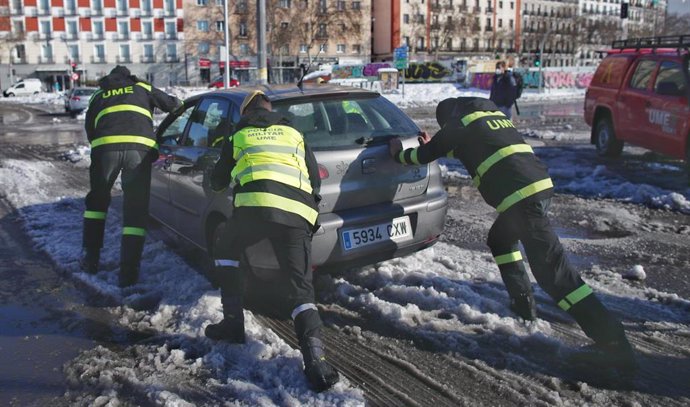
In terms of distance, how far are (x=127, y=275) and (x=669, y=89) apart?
818 cm

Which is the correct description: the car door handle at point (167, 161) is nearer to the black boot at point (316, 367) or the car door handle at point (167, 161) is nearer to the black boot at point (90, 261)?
the black boot at point (90, 261)

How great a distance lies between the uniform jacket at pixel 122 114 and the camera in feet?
17.3

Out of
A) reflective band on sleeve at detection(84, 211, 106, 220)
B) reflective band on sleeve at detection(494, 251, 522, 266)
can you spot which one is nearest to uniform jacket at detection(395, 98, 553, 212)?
reflective band on sleeve at detection(494, 251, 522, 266)

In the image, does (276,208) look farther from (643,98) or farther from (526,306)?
(643,98)

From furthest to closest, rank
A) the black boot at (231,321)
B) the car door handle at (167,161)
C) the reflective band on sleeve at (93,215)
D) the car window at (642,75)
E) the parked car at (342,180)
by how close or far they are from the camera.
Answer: the car window at (642,75)
the car door handle at (167,161)
the reflective band on sleeve at (93,215)
the parked car at (342,180)
the black boot at (231,321)

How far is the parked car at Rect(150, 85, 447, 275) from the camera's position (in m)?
4.50

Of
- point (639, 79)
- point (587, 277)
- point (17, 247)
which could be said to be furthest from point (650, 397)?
point (639, 79)

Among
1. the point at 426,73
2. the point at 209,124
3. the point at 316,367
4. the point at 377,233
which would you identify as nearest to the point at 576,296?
the point at 377,233

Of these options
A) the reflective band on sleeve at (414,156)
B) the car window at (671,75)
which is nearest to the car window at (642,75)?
the car window at (671,75)

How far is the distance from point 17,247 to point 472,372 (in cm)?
499

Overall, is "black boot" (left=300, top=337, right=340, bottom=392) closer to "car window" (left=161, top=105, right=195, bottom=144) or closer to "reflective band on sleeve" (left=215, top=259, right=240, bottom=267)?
"reflective band on sleeve" (left=215, top=259, right=240, bottom=267)

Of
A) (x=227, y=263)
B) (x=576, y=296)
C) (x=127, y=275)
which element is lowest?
(x=127, y=275)

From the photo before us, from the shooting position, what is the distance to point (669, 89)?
31.0 ft

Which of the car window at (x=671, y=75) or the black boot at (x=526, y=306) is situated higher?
the car window at (x=671, y=75)
